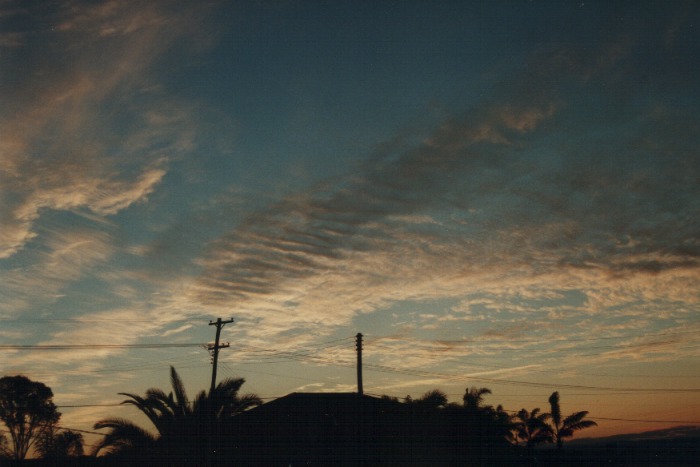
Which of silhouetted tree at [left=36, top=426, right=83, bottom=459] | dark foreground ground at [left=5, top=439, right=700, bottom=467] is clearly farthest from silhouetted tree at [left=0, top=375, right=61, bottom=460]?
dark foreground ground at [left=5, top=439, right=700, bottom=467]

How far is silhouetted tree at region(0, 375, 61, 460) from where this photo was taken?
61.3 m

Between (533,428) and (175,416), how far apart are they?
140ft

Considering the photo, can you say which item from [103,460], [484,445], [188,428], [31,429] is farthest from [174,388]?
[31,429]

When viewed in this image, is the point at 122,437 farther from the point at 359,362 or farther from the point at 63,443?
the point at 63,443

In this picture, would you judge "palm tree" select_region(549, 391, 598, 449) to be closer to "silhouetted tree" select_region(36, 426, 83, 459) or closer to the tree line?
the tree line

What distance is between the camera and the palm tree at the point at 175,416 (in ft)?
102

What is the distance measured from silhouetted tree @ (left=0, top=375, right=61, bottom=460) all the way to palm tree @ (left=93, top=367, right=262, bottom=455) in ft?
121

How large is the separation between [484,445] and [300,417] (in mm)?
12566

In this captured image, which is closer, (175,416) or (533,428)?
(175,416)

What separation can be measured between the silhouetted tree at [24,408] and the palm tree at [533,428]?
159ft

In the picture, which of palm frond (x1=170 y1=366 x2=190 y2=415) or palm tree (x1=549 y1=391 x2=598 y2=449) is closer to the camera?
palm frond (x1=170 y1=366 x2=190 y2=415)

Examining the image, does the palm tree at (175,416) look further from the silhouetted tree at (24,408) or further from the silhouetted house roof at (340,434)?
the silhouetted tree at (24,408)

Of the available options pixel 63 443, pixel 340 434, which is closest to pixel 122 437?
pixel 340 434

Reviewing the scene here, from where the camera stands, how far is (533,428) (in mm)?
62281
